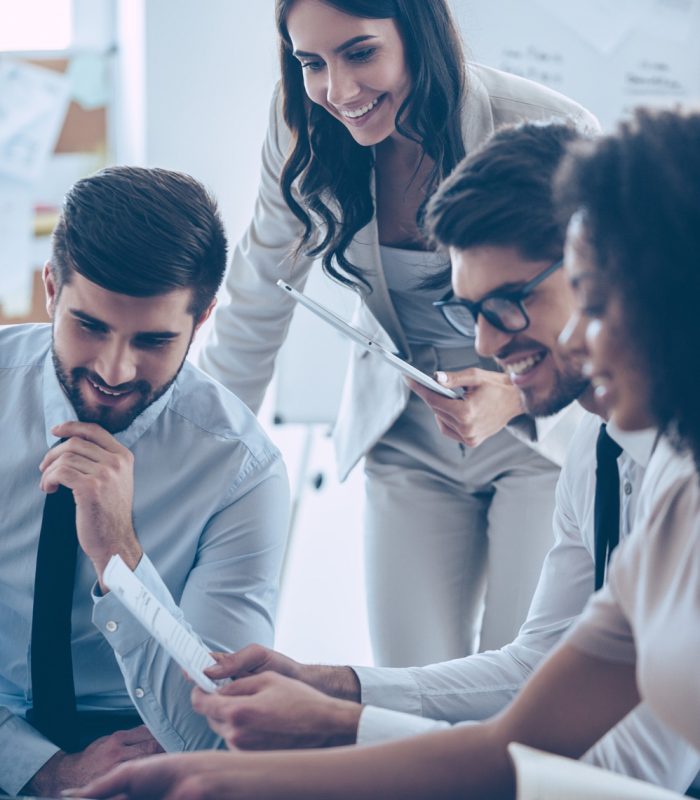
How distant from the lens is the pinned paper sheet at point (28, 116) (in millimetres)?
3293

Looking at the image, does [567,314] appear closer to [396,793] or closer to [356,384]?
[396,793]

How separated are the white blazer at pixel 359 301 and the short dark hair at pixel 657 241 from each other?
83 centimetres

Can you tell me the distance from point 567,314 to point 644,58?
206 centimetres

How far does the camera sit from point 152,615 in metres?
1.12

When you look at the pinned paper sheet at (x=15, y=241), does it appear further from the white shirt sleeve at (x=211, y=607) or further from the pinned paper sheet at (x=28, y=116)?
the white shirt sleeve at (x=211, y=607)

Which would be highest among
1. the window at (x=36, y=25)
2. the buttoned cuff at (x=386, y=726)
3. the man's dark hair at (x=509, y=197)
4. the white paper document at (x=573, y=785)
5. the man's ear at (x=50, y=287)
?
the window at (x=36, y=25)

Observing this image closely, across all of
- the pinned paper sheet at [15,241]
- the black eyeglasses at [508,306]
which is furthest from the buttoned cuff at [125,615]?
the pinned paper sheet at [15,241]

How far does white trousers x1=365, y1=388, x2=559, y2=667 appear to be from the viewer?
191 cm

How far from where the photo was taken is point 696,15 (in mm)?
3094

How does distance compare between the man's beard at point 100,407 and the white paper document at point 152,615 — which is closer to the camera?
the white paper document at point 152,615

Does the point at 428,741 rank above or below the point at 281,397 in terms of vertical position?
above

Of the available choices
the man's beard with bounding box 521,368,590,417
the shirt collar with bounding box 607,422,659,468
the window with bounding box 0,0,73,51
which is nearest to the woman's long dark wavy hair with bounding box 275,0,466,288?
the man's beard with bounding box 521,368,590,417

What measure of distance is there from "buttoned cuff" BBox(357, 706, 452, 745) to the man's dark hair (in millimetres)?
557

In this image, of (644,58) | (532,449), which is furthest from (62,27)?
(532,449)
